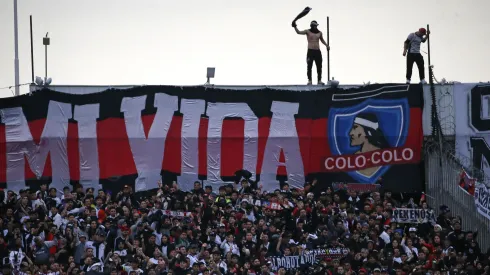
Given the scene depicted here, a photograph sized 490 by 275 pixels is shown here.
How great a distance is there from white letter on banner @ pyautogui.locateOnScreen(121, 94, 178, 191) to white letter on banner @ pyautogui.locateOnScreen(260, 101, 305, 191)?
3092 mm

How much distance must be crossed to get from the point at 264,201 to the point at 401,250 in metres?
4.01

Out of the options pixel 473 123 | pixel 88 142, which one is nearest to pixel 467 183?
pixel 473 123

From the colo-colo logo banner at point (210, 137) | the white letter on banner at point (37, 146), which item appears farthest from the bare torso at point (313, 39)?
the white letter on banner at point (37, 146)

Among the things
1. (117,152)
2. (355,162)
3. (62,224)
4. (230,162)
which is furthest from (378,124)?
(62,224)

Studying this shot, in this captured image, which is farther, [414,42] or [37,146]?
[414,42]

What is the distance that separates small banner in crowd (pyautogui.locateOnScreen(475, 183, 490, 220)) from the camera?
3328 centimetres

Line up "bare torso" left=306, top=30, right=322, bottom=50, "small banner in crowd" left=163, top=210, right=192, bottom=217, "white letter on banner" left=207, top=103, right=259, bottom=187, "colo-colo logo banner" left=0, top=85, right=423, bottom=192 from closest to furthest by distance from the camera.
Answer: "small banner in crowd" left=163, top=210, right=192, bottom=217 < "colo-colo logo banner" left=0, top=85, right=423, bottom=192 < "white letter on banner" left=207, top=103, right=259, bottom=187 < "bare torso" left=306, top=30, right=322, bottom=50

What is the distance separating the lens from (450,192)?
115 feet

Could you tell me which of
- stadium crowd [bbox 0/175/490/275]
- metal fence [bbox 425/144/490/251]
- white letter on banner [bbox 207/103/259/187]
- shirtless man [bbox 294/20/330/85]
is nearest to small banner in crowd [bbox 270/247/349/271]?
stadium crowd [bbox 0/175/490/275]

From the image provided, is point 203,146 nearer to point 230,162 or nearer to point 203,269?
point 230,162

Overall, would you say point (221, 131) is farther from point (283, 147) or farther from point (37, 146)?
point (37, 146)

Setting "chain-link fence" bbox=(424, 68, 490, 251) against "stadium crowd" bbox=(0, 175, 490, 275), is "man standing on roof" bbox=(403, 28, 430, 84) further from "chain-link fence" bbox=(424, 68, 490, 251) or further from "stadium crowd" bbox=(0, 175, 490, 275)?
"stadium crowd" bbox=(0, 175, 490, 275)

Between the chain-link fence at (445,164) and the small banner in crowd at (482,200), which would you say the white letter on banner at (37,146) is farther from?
the small banner in crowd at (482,200)

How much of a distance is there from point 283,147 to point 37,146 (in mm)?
7431
